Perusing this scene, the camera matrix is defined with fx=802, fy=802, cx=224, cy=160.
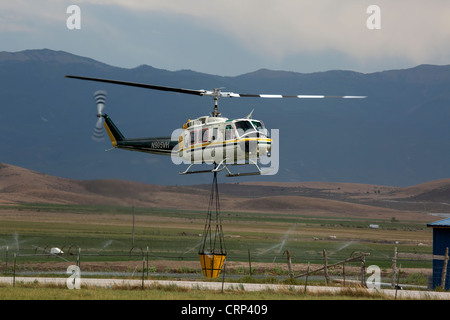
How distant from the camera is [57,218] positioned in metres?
123

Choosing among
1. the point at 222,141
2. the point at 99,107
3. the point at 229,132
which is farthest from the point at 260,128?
the point at 99,107

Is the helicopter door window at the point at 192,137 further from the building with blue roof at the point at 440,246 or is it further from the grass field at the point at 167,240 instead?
the grass field at the point at 167,240

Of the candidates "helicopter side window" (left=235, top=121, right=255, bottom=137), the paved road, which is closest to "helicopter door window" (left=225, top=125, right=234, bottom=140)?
"helicopter side window" (left=235, top=121, right=255, bottom=137)

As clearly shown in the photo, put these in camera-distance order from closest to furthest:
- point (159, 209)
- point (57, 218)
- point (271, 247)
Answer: point (271, 247) → point (57, 218) → point (159, 209)

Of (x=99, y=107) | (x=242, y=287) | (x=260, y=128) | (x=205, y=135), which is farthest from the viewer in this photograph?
(x=99, y=107)

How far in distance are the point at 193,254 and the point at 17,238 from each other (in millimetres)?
19936

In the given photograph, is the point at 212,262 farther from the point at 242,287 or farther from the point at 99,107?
the point at 99,107

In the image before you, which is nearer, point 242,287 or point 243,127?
point 243,127

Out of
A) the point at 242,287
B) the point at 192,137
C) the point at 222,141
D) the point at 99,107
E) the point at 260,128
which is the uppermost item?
the point at 99,107

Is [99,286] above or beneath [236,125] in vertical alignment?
beneath
